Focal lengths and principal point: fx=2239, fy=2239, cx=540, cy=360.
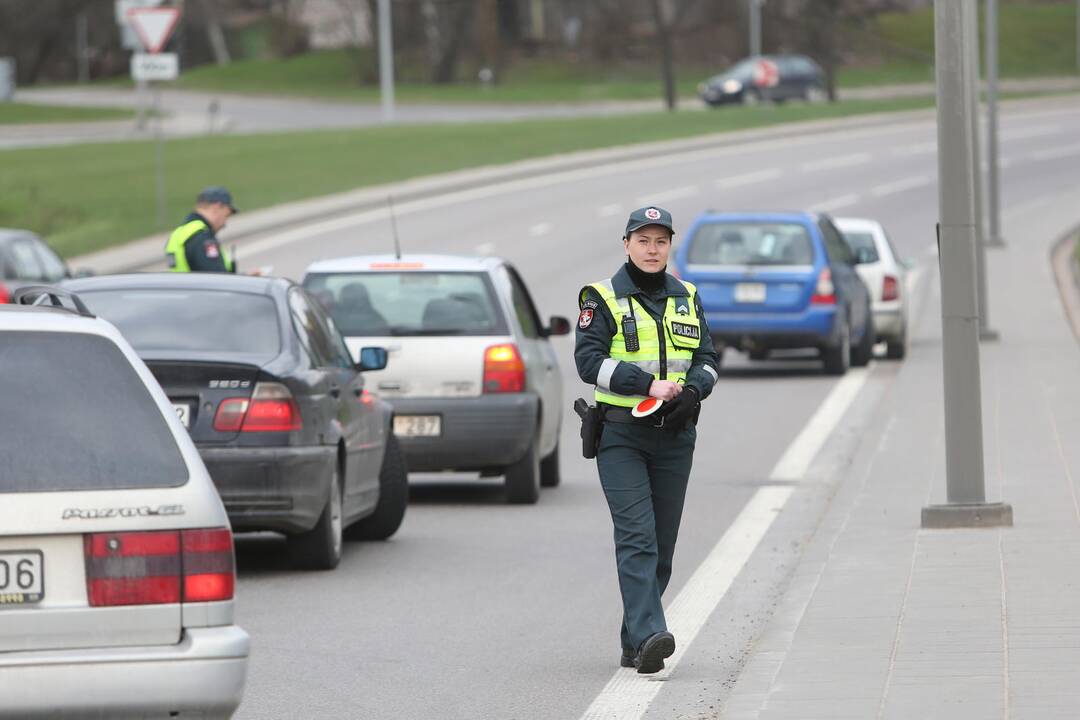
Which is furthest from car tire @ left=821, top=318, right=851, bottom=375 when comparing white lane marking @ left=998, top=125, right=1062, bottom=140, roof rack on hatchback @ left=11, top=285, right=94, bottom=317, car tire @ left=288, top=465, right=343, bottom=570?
white lane marking @ left=998, top=125, right=1062, bottom=140

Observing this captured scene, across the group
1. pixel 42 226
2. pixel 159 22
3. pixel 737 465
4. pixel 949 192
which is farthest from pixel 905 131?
pixel 949 192

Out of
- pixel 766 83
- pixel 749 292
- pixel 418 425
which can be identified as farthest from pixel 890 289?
pixel 766 83

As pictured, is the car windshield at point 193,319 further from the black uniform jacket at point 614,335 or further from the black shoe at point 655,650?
the black shoe at point 655,650

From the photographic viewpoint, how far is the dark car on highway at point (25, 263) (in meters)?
23.1

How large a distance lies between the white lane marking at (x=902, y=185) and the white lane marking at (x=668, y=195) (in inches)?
150

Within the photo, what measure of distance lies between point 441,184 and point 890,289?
64.7 ft

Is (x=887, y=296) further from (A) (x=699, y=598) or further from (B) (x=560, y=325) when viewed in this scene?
(A) (x=699, y=598)

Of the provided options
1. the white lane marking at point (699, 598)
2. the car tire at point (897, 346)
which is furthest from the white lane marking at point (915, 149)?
the white lane marking at point (699, 598)

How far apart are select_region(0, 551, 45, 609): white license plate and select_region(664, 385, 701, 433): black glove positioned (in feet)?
10.4

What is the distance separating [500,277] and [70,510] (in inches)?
355

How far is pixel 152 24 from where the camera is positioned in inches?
1266

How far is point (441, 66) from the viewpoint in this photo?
8600cm

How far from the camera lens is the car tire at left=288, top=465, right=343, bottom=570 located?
1116 cm

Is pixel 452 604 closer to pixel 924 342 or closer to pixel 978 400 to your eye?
pixel 978 400
